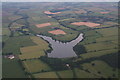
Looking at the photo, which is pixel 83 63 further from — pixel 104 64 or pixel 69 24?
pixel 69 24

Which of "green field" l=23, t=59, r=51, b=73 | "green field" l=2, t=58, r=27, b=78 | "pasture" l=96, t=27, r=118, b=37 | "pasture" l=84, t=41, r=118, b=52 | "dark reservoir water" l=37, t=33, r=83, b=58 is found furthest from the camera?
"pasture" l=96, t=27, r=118, b=37

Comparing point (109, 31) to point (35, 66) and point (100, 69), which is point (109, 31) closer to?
point (100, 69)

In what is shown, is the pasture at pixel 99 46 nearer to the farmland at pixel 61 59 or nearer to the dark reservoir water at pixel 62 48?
the farmland at pixel 61 59

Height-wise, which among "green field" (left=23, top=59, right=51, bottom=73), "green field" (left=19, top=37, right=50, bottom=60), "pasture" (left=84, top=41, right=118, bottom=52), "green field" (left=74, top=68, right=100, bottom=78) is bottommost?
A: "green field" (left=74, top=68, right=100, bottom=78)

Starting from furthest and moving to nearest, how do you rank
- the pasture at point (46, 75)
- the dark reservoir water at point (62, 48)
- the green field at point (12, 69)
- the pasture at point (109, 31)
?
the pasture at point (109, 31) < the dark reservoir water at point (62, 48) < the green field at point (12, 69) < the pasture at point (46, 75)

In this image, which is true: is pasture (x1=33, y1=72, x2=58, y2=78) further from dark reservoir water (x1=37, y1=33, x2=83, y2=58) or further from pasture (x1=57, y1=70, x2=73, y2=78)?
dark reservoir water (x1=37, y1=33, x2=83, y2=58)

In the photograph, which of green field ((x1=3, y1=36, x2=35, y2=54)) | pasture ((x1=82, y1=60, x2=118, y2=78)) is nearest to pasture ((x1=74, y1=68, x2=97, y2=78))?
pasture ((x1=82, y1=60, x2=118, y2=78))

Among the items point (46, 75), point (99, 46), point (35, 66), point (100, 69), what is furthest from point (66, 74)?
point (99, 46)

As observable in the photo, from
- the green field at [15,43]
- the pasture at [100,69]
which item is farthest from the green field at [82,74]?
the green field at [15,43]

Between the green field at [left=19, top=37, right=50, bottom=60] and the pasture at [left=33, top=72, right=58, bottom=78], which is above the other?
the green field at [left=19, top=37, right=50, bottom=60]

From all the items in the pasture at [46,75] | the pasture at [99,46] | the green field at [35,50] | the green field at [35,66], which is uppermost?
the pasture at [99,46]
